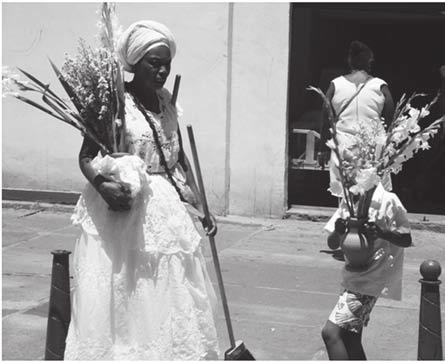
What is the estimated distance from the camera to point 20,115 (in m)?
10.6

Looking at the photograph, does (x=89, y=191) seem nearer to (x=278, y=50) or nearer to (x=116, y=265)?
(x=116, y=265)

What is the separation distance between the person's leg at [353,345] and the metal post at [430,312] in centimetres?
33

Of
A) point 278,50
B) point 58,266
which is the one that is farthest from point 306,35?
point 58,266

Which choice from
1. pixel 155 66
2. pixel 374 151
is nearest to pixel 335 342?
pixel 374 151

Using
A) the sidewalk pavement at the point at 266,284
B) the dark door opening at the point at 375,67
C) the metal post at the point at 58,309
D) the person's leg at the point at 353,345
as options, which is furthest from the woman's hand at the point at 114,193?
the dark door opening at the point at 375,67

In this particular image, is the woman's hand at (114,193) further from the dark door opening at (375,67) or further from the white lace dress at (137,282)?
the dark door opening at (375,67)

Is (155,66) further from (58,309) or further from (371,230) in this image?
(58,309)

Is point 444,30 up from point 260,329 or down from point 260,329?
up

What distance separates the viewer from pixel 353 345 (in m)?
4.80

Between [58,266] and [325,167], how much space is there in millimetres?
6249

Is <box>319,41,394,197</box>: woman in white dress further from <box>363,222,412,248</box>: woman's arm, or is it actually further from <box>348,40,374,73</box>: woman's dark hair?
<box>363,222,412,248</box>: woman's arm

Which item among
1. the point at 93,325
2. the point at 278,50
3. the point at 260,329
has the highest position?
the point at 278,50

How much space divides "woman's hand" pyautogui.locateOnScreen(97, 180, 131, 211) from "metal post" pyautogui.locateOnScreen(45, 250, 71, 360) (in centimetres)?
83

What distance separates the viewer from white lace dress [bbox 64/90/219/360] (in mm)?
4465
